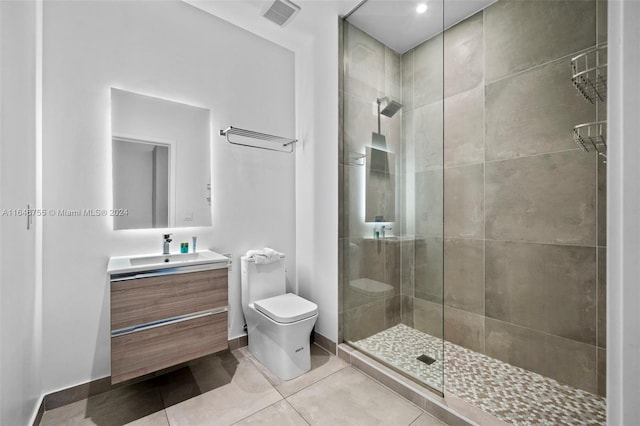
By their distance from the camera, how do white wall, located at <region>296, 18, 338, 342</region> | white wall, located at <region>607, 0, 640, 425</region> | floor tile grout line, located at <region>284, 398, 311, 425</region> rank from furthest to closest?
white wall, located at <region>296, 18, 338, 342</region>
floor tile grout line, located at <region>284, 398, 311, 425</region>
white wall, located at <region>607, 0, 640, 425</region>

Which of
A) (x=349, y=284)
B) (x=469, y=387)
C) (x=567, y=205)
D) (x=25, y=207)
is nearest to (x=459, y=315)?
(x=469, y=387)

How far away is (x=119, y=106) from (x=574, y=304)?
3.22 m

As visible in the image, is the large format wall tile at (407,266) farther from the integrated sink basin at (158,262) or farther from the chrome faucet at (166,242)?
the chrome faucet at (166,242)

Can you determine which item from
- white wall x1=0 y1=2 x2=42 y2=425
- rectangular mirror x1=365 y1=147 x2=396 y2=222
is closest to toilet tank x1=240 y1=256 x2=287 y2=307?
rectangular mirror x1=365 y1=147 x2=396 y2=222

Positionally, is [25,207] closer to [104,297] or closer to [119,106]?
[104,297]

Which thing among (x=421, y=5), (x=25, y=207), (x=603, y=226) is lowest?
(x=603, y=226)

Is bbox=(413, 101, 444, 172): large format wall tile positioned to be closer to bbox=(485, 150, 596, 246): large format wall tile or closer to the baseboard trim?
bbox=(485, 150, 596, 246): large format wall tile

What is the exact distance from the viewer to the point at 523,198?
2.05m

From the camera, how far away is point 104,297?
182 centimetres

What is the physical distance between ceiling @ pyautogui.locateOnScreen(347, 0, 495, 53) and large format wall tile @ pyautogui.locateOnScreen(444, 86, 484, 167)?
614 millimetres

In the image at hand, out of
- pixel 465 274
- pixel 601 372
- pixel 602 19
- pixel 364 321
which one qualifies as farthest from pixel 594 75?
pixel 364 321

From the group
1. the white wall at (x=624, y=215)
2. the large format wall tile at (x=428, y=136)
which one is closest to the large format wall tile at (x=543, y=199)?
the large format wall tile at (x=428, y=136)

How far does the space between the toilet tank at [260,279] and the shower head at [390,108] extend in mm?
1418

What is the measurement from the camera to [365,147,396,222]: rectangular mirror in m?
2.17
